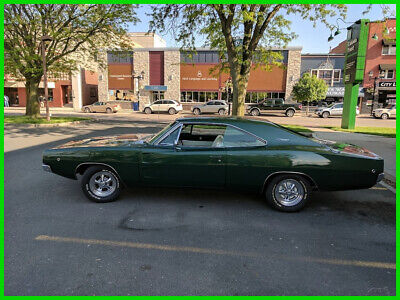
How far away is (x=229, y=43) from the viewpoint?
12898 mm

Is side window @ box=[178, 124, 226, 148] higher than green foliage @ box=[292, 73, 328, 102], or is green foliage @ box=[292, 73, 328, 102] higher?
green foliage @ box=[292, 73, 328, 102]

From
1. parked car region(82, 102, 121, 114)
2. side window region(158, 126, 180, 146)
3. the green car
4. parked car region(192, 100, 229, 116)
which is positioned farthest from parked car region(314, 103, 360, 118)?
side window region(158, 126, 180, 146)

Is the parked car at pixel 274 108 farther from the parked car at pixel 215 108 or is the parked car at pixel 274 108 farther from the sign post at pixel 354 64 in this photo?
the sign post at pixel 354 64

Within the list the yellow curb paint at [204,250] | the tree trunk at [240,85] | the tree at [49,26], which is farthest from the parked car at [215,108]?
the yellow curb paint at [204,250]

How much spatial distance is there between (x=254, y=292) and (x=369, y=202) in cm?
343

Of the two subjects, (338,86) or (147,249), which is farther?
(338,86)

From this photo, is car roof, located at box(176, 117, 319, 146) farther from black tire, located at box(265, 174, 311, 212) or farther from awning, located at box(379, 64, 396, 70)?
awning, located at box(379, 64, 396, 70)

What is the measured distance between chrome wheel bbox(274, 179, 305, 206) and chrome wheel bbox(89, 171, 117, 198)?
2649mm

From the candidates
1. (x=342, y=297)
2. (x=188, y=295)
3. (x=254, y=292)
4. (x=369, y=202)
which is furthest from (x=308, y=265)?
(x=369, y=202)

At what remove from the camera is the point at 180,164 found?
439cm

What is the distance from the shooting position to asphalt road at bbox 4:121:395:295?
2652 mm

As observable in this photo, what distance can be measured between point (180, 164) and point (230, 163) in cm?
78

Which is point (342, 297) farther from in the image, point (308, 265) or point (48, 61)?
point (48, 61)

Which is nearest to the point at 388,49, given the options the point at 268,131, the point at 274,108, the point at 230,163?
the point at 274,108
